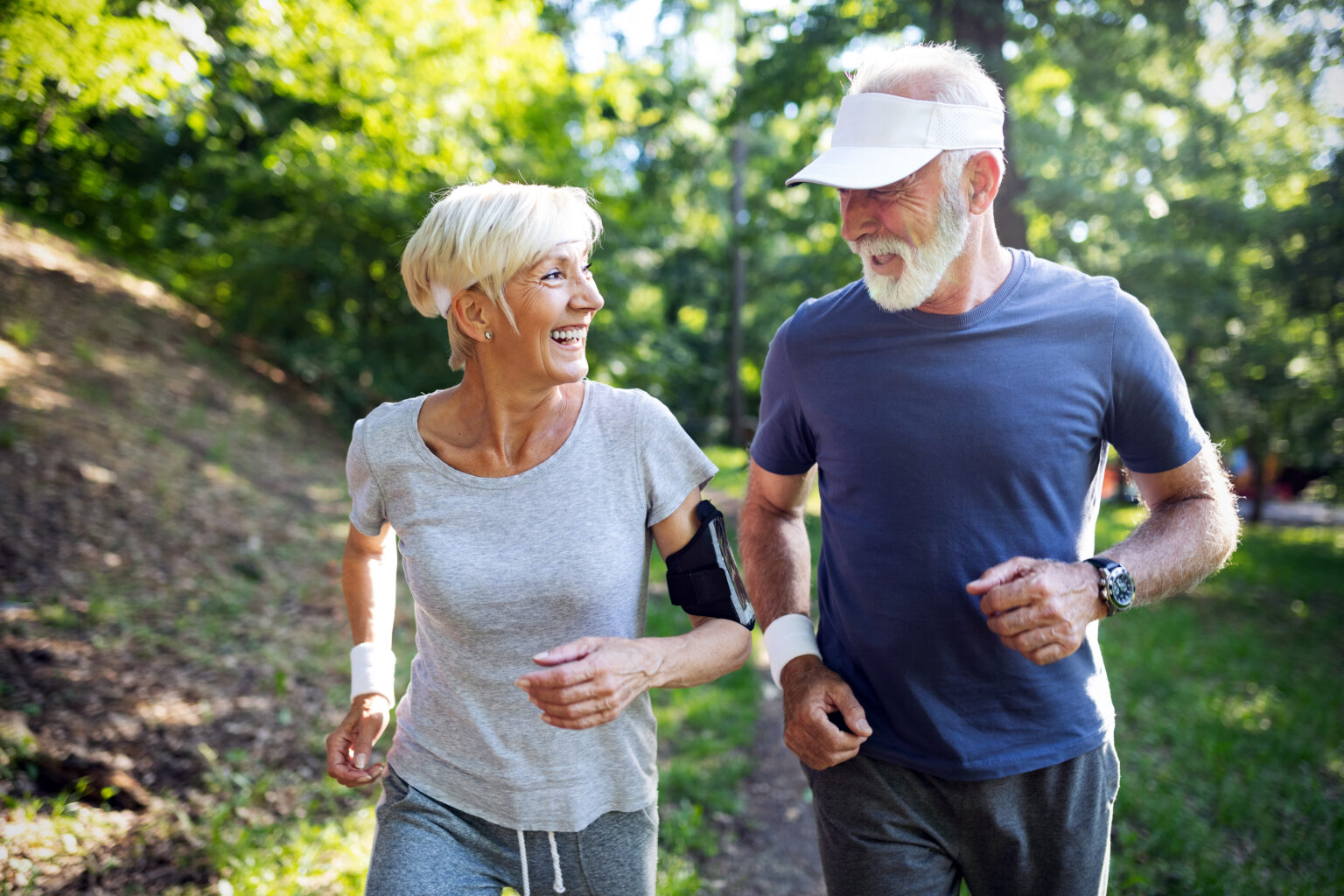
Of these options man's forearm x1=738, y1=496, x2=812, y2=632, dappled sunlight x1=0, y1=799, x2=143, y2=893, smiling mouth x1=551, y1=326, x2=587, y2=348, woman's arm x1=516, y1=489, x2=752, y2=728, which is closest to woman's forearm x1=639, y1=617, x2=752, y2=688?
woman's arm x1=516, y1=489, x2=752, y2=728

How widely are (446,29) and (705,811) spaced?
9.17 meters

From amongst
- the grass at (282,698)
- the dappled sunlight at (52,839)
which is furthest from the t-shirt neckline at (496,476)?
the dappled sunlight at (52,839)

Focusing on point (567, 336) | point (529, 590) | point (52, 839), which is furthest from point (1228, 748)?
point (52, 839)

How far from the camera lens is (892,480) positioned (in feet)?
6.80

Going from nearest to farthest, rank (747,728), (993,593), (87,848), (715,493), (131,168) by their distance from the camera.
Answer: (993,593) < (87,848) < (747,728) < (131,168) < (715,493)

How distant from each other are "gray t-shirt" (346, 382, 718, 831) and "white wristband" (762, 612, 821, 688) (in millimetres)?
371

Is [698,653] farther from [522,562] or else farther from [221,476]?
[221,476]

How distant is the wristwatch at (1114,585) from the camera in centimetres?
186

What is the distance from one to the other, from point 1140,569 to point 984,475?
1.25 ft

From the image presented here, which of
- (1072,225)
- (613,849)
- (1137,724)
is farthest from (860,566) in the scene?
(1072,225)

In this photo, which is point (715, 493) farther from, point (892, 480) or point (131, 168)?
point (892, 480)

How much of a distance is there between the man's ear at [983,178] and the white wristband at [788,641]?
1095 millimetres

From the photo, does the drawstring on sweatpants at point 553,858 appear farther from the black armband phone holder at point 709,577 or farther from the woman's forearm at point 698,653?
the black armband phone holder at point 709,577

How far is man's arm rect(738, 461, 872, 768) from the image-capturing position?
208 centimetres
